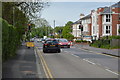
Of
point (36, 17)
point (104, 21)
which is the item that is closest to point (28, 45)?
point (36, 17)

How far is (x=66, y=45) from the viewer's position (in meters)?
45.9

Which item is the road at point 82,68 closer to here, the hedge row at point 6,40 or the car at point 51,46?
the hedge row at point 6,40

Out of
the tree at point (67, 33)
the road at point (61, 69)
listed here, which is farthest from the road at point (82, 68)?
the tree at point (67, 33)

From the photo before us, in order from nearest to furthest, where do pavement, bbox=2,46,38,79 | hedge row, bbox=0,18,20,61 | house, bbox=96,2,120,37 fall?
pavement, bbox=2,46,38,79 < hedge row, bbox=0,18,20,61 < house, bbox=96,2,120,37

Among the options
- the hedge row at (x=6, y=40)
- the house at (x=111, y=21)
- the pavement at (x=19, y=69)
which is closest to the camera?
the pavement at (x=19, y=69)

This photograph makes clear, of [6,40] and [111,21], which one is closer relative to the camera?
[6,40]

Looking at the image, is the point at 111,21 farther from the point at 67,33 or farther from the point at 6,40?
the point at 6,40

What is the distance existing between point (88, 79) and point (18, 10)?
20.8 meters

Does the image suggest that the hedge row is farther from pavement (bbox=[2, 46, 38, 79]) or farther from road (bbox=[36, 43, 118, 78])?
road (bbox=[36, 43, 118, 78])

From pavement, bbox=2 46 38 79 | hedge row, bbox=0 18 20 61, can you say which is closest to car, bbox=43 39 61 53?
hedge row, bbox=0 18 20 61

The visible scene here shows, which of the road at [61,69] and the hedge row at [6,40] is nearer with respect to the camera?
the road at [61,69]

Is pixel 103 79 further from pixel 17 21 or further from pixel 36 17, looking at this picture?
pixel 17 21

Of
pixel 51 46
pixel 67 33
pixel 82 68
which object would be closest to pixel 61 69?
pixel 82 68

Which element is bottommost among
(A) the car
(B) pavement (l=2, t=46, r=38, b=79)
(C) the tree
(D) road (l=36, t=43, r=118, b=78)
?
(D) road (l=36, t=43, r=118, b=78)
